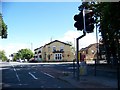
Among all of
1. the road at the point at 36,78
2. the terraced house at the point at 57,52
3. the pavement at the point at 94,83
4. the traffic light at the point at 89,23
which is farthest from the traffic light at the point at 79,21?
the terraced house at the point at 57,52

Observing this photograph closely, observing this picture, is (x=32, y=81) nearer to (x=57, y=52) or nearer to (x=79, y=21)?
(x=79, y=21)

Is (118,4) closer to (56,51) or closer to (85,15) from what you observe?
(85,15)

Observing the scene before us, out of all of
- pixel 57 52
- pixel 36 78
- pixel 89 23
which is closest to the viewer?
pixel 89 23

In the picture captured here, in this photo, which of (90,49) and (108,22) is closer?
(108,22)

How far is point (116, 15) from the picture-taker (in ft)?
87.9

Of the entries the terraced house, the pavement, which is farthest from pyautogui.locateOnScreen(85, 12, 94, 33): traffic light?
the terraced house

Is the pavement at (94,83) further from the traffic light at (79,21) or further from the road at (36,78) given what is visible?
the traffic light at (79,21)

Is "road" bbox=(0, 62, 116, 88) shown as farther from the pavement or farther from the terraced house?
the terraced house

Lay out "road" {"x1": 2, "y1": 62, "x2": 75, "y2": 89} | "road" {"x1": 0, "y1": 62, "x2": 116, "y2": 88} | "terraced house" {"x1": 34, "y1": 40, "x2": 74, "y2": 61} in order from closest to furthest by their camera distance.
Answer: "road" {"x1": 2, "y1": 62, "x2": 75, "y2": 89}, "road" {"x1": 0, "y1": 62, "x2": 116, "y2": 88}, "terraced house" {"x1": 34, "y1": 40, "x2": 74, "y2": 61}

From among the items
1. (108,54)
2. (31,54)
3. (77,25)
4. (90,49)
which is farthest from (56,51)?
(77,25)

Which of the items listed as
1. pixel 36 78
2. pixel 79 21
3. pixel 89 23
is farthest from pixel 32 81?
pixel 89 23

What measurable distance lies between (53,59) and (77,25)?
9713 centimetres

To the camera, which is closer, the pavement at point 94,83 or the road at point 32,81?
the pavement at point 94,83

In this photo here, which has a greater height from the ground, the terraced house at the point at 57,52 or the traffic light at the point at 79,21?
the terraced house at the point at 57,52
